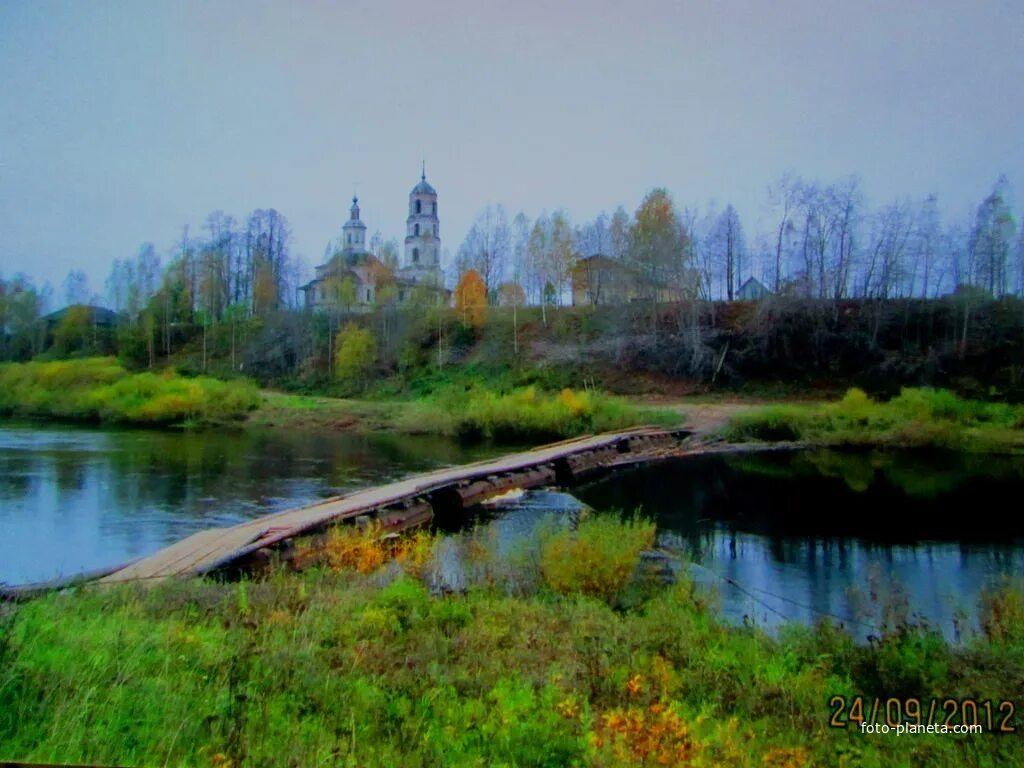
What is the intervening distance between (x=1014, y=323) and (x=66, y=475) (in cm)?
2225

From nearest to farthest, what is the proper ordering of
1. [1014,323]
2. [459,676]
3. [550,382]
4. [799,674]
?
[459,676] < [799,674] < [1014,323] < [550,382]

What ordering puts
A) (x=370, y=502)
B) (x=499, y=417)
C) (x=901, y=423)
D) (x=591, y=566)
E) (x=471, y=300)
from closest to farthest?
(x=591, y=566)
(x=370, y=502)
(x=901, y=423)
(x=499, y=417)
(x=471, y=300)

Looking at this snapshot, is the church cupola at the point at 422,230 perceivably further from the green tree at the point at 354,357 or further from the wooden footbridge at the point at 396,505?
the wooden footbridge at the point at 396,505

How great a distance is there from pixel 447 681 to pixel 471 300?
36.0m

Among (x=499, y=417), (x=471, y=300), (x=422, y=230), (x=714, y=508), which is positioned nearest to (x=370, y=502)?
(x=714, y=508)

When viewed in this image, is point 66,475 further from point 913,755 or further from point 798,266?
point 798,266

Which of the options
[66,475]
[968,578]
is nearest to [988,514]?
[968,578]

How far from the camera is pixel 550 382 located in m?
31.8

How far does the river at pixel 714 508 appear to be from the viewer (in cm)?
830

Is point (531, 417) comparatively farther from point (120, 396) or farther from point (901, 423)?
point (120, 396)

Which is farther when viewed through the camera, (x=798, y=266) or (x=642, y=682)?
(x=798, y=266)

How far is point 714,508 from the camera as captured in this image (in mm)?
13406

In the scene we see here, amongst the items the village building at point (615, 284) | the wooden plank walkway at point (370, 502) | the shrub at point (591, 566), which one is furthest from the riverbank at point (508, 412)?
the shrub at point (591, 566)

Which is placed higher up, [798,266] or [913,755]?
[798,266]
